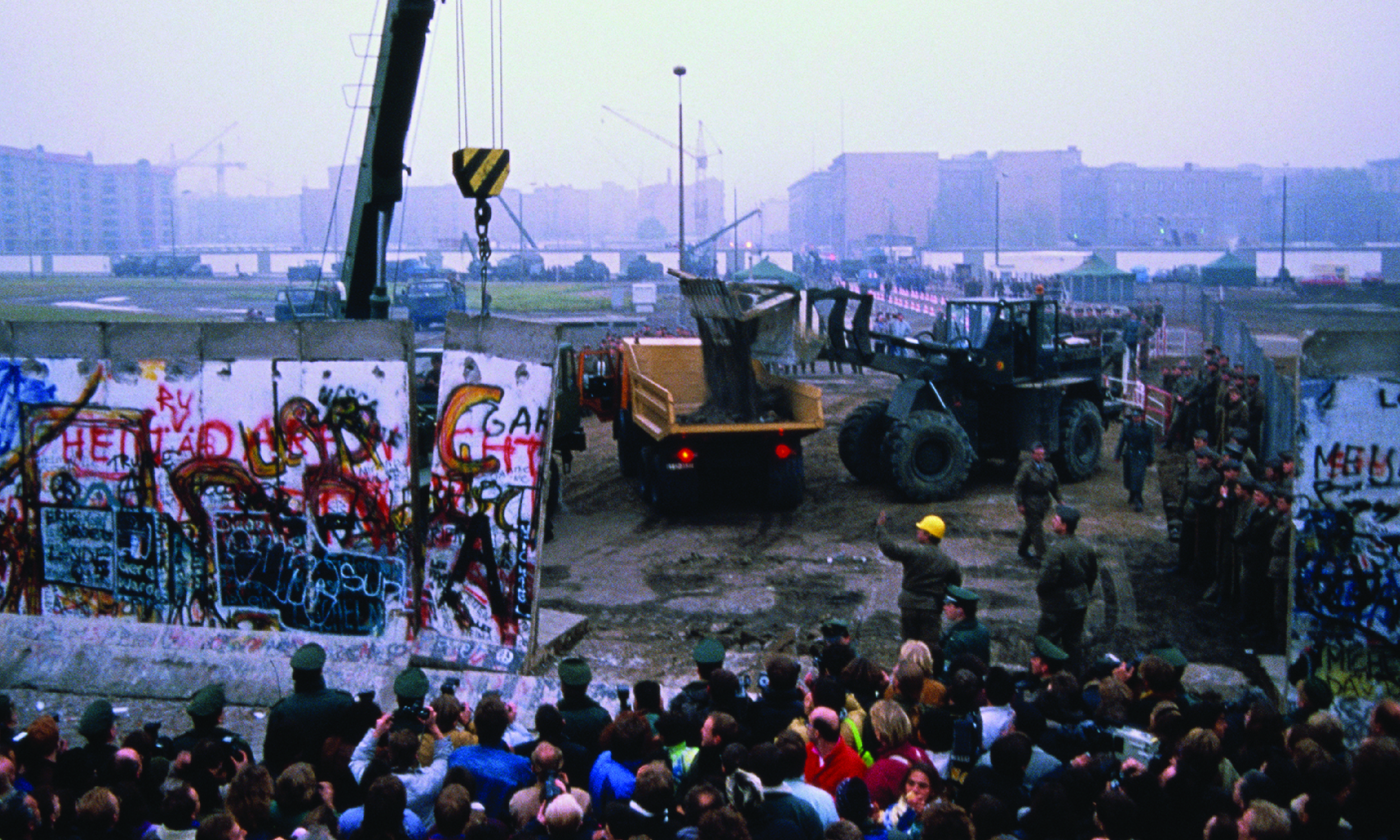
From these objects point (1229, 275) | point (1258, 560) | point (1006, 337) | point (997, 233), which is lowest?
point (1258, 560)

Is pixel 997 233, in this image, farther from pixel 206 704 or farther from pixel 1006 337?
pixel 206 704

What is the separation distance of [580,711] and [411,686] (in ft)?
2.50

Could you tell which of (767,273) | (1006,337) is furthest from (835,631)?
(767,273)

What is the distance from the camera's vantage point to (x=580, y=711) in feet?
17.7

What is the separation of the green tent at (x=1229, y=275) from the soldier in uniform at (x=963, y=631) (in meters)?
64.5

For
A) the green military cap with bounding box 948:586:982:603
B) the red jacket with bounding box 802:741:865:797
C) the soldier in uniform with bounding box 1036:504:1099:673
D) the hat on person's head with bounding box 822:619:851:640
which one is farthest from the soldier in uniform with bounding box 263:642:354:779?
the soldier in uniform with bounding box 1036:504:1099:673

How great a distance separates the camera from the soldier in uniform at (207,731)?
5.02 metres

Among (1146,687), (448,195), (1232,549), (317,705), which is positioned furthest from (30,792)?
(448,195)

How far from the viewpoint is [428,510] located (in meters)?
8.18

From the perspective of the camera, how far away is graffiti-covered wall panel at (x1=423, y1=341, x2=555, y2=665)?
7.88 meters

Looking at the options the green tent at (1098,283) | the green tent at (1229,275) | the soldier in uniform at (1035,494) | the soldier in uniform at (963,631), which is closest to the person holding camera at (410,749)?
the soldier in uniform at (963,631)

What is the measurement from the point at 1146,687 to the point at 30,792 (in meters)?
4.88

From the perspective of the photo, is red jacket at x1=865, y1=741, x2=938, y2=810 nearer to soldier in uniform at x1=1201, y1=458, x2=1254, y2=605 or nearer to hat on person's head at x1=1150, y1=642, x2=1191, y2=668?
hat on person's head at x1=1150, y1=642, x2=1191, y2=668

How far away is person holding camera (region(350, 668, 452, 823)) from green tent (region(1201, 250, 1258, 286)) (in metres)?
67.1
